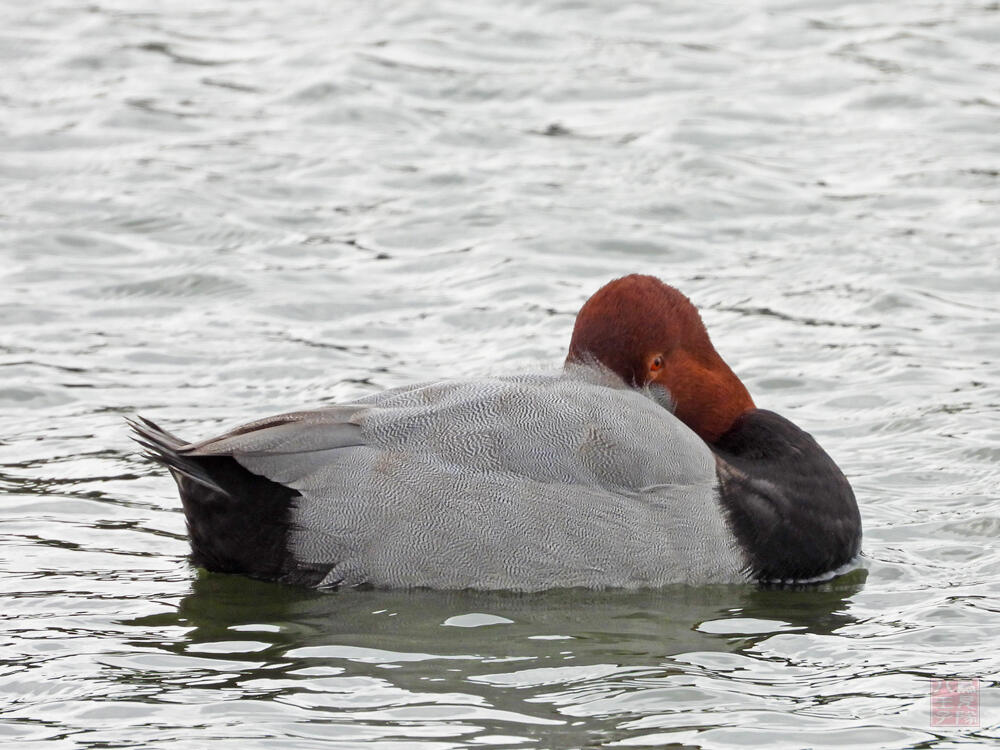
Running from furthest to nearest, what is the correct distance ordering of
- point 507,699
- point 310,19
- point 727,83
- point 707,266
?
point 310,19
point 727,83
point 707,266
point 507,699

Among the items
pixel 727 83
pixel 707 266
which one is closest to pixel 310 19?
pixel 727 83

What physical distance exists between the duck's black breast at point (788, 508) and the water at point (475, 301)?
0.48 feet

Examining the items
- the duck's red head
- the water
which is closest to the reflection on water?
the water

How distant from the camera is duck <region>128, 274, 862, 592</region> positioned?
20.2ft

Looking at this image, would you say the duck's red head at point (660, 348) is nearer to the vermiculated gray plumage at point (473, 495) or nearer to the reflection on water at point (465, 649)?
the vermiculated gray plumage at point (473, 495)

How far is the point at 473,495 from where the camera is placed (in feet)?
20.2

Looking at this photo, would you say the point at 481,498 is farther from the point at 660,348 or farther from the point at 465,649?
the point at 660,348

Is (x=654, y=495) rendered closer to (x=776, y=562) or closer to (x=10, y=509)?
(x=776, y=562)

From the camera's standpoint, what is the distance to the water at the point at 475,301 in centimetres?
533

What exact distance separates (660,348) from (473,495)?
0.98 metres

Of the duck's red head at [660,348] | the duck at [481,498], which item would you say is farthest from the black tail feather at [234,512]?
the duck's red head at [660,348]

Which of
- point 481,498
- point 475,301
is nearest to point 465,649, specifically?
point 481,498

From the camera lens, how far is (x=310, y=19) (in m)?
14.2

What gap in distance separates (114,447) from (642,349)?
253cm
